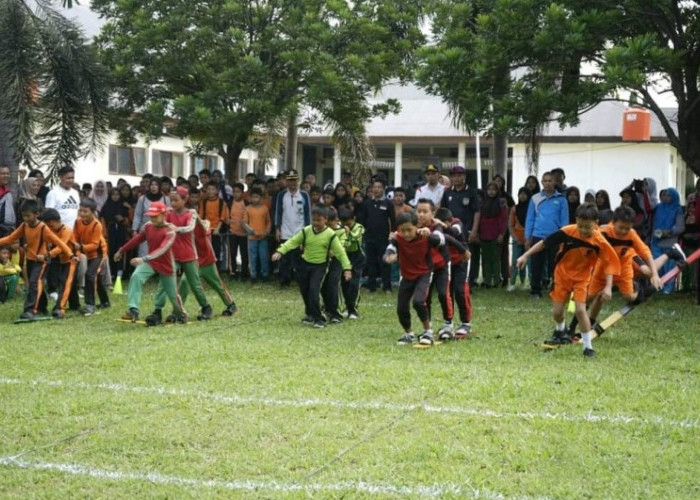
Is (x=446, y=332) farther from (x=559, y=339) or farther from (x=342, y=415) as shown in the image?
(x=342, y=415)

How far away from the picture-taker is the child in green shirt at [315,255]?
12.4 metres

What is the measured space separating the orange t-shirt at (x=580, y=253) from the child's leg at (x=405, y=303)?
1.57 meters

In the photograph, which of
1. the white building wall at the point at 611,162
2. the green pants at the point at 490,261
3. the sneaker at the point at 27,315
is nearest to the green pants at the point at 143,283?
the sneaker at the point at 27,315

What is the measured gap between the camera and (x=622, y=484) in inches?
220

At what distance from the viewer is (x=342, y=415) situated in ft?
23.8

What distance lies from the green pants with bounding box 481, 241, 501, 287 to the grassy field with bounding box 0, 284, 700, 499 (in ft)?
15.6

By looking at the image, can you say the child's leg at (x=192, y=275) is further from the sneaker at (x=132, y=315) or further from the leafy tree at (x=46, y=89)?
the leafy tree at (x=46, y=89)

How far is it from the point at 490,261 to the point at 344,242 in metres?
3.72

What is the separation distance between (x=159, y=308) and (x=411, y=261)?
3.48 metres

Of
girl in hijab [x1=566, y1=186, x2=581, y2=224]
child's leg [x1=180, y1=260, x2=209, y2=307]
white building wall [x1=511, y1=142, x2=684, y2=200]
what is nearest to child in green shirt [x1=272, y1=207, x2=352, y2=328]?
child's leg [x1=180, y1=260, x2=209, y2=307]

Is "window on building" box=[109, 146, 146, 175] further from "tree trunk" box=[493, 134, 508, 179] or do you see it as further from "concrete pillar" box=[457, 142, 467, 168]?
"tree trunk" box=[493, 134, 508, 179]

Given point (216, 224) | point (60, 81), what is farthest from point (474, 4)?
point (60, 81)

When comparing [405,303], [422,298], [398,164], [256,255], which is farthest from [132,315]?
[398,164]

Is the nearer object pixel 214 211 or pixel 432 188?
pixel 432 188
